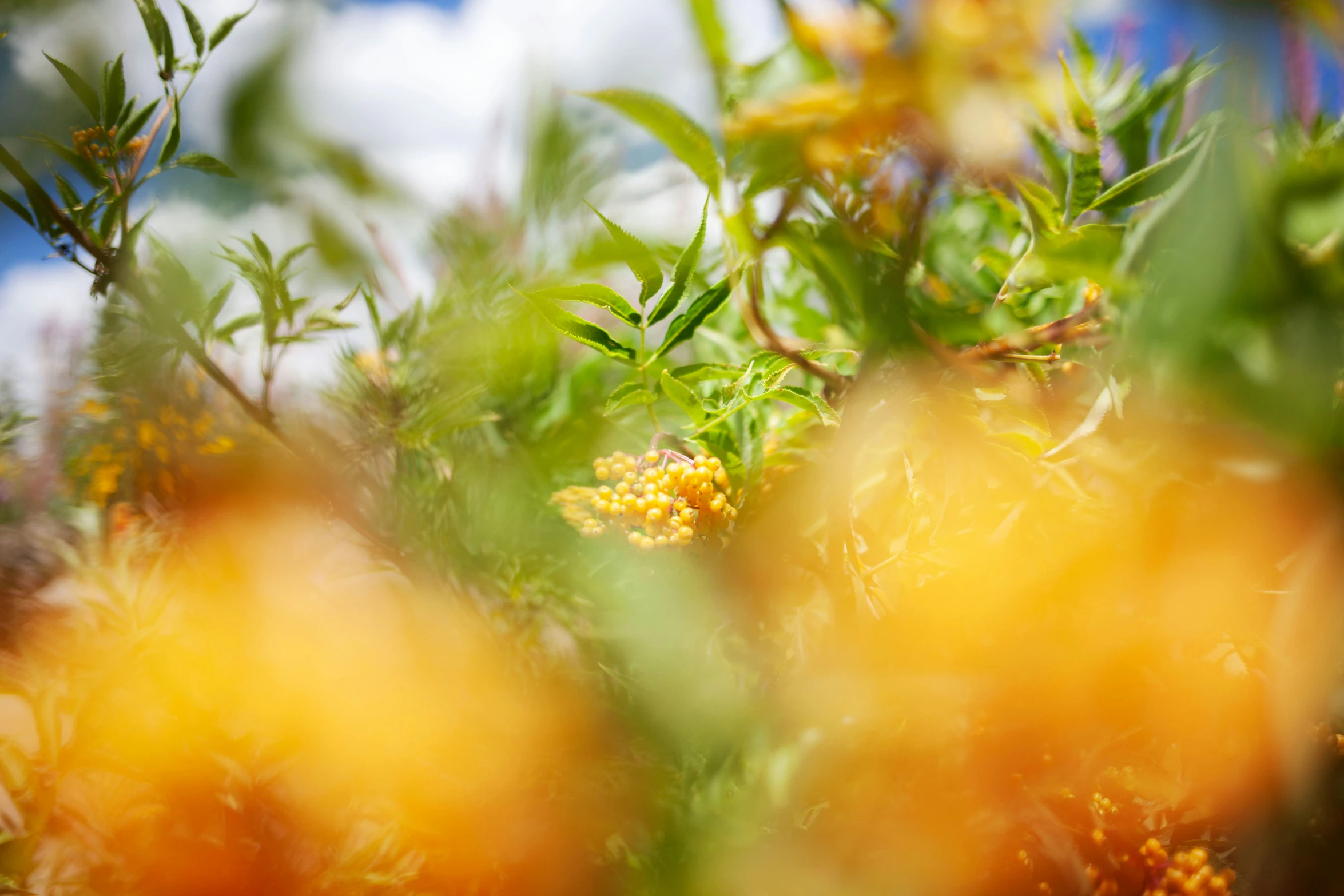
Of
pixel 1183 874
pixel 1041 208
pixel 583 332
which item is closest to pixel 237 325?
pixel 583 332

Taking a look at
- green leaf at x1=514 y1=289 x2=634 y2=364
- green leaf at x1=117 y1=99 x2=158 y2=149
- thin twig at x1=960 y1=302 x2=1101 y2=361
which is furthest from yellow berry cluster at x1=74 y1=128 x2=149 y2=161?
thin twig at x1=960 y1=302 x2=1101 y2=361

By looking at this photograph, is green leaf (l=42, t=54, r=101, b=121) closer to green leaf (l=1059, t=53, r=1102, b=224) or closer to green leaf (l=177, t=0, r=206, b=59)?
green leaf (l=177, t=0, r=206, b=59)

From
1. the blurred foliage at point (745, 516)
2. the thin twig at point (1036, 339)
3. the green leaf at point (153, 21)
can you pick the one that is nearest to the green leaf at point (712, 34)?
the blurred foliage at point (745, 516)

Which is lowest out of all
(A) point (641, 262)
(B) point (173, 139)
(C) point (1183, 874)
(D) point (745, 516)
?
(C) point (1183, 874)

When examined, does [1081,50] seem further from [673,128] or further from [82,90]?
[82,90]

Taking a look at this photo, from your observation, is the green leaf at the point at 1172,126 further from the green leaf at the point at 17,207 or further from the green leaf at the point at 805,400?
the green leaf at the point at 17,207

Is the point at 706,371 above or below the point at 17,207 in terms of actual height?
below
